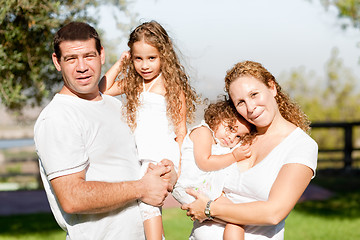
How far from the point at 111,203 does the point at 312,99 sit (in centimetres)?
1856

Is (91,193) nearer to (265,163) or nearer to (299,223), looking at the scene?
(265,163)

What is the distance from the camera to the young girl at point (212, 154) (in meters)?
3.22

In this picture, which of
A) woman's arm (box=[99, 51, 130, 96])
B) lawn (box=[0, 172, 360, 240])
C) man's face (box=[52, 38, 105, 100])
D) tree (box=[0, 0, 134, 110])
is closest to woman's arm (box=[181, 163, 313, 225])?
Result: man's face (box=[52, 38, 105, 100])

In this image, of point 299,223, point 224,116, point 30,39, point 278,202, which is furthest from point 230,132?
point 299,223

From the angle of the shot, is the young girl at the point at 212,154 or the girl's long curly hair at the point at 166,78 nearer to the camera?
the young girl at the point at 212,154

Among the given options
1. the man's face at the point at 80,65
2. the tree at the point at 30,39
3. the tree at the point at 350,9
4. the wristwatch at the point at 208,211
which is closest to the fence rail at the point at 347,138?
the tree at the point at 350,9

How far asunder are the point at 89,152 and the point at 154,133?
0.59 metres

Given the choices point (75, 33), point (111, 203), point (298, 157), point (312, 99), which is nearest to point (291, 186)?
point (298, 157)

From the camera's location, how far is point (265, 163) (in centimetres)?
302

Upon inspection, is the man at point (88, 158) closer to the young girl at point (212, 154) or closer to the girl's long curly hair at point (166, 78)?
the young girl at point (212, 154)

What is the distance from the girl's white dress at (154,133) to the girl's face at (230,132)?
32 centimetres

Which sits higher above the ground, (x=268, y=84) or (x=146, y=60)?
(x=146, y=60)

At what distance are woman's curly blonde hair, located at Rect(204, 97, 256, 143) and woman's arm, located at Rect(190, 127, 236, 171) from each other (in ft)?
0.35

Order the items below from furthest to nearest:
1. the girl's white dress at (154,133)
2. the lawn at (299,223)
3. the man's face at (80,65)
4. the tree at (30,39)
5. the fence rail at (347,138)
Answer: the fence rail at (347,138) → the lawn at (299,223) → the tree at (30,39) → the girl's white dress at (154,133) → the man's face at (80,65)
